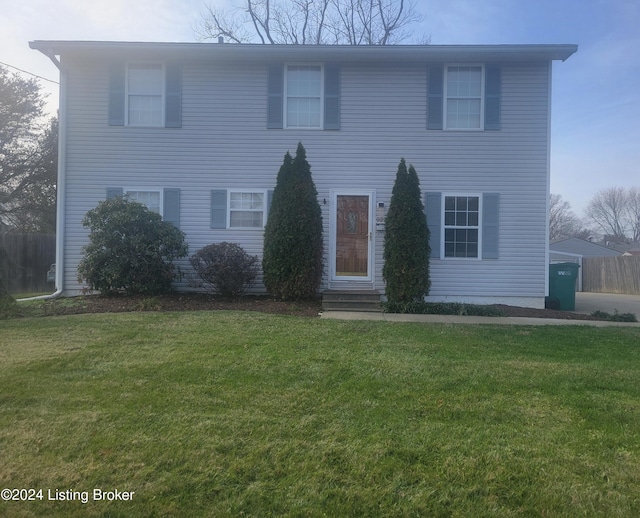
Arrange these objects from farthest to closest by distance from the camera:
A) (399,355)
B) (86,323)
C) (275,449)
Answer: (86,323)
(399,355)
(275,449)

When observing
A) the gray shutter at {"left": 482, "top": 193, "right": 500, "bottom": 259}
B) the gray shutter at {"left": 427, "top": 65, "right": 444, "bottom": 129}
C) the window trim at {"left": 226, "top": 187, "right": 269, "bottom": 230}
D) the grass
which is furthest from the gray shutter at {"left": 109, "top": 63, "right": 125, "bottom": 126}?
the gray shutter at {"left": 482, "top": 193, "right": 500, "bottom": 259}

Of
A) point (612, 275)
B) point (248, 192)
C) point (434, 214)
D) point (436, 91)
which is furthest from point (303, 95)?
point (612, 275)

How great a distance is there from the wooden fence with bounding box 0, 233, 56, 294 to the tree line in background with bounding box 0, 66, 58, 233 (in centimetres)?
893

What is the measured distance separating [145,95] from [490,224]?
8394 mm

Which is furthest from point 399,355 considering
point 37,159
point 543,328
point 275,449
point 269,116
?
point 37,159

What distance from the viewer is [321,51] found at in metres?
10.3

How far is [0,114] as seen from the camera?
2242cm

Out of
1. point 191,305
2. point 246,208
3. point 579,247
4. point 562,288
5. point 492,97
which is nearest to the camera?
point 191,305

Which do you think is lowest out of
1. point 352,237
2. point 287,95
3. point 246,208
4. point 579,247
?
point 352,237

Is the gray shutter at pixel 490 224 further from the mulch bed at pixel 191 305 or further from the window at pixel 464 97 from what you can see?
the window at pixel 464 97

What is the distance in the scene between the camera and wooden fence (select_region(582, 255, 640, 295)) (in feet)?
68.7

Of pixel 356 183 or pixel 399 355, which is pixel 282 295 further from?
pixel 399 355

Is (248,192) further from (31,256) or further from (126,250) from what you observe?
(31,256)

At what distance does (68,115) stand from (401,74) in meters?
7.60
